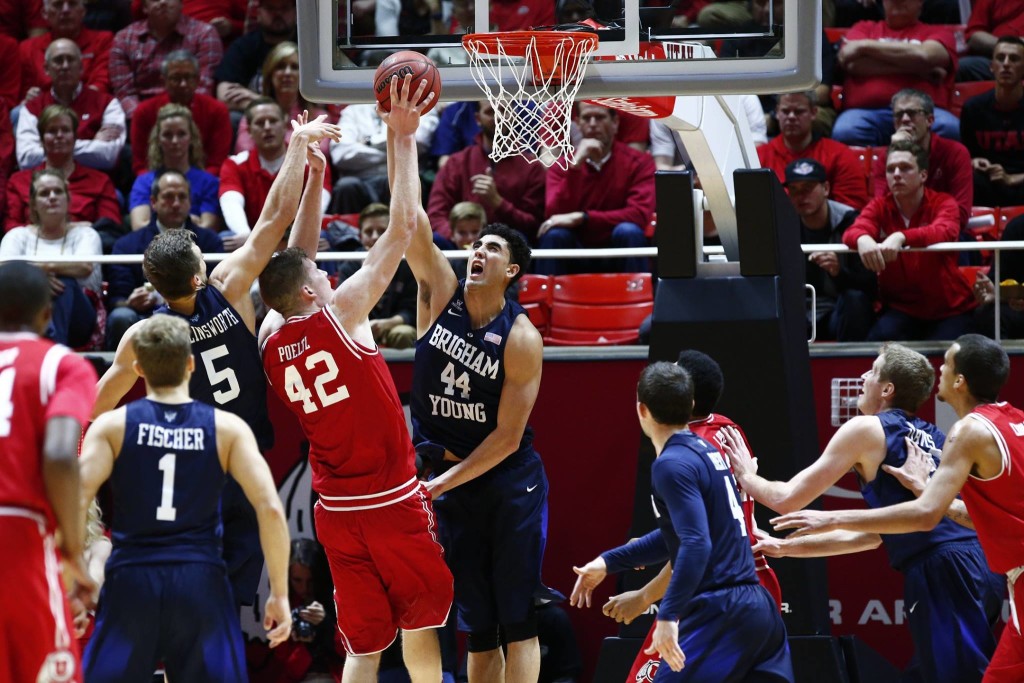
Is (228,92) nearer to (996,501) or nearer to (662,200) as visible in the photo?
(662,200)

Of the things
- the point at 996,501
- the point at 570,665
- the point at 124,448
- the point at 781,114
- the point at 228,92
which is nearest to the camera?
the point at 124,448

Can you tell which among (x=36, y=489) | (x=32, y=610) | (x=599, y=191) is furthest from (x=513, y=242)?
(x=599, y=191)

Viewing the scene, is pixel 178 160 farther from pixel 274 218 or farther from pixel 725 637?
pixel 725 637

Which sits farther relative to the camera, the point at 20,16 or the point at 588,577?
the point at 20,16

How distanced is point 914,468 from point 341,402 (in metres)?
2.67

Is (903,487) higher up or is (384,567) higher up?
(903,487)

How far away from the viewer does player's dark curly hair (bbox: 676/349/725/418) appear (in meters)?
5.92

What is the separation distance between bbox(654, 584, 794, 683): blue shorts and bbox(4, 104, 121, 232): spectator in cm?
674

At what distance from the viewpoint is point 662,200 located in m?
7.57

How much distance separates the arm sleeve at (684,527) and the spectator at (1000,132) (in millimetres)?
5940

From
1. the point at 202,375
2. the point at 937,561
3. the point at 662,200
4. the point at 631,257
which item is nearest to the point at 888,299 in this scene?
the point at 631,257

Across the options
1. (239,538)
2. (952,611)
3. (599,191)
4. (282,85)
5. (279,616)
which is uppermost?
(282,85)

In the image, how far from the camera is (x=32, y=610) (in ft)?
14.8

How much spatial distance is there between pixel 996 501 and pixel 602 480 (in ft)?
11.7
